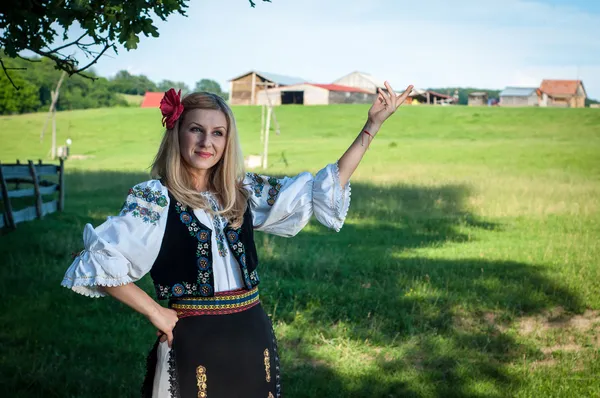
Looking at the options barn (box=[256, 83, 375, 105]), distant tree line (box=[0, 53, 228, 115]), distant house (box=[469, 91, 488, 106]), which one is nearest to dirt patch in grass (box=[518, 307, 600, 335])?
distant tree line (box=[0, 53, 228, 115])

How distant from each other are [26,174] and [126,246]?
11740 mm

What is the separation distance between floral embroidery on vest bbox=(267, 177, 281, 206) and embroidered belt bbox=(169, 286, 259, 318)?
0.45 m

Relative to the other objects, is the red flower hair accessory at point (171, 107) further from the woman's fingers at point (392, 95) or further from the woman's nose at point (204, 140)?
the woman's fingers at point (392, 95)

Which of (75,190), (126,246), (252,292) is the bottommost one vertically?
(75,190)

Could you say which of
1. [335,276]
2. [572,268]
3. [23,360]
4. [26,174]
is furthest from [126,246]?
[26,174]

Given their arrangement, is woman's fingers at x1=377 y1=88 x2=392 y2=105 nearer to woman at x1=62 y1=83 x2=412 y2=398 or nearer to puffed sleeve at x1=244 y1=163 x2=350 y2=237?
woman at x1=62 y1=83 x2=412 y2=398

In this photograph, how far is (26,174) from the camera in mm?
13492

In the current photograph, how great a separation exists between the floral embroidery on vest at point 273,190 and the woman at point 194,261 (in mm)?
44

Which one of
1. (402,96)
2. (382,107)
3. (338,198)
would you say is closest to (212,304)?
(338,198)

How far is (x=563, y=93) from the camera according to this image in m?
74.5

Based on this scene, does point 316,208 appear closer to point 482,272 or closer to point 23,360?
point 23,360

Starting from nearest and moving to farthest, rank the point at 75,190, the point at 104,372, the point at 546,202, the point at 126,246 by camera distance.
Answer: the point at 126,246, the point at 104,372, the point at 546,202, the point at 75,190

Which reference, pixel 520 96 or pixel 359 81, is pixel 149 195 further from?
pixel 359 81

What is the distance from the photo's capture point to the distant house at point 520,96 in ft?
265
